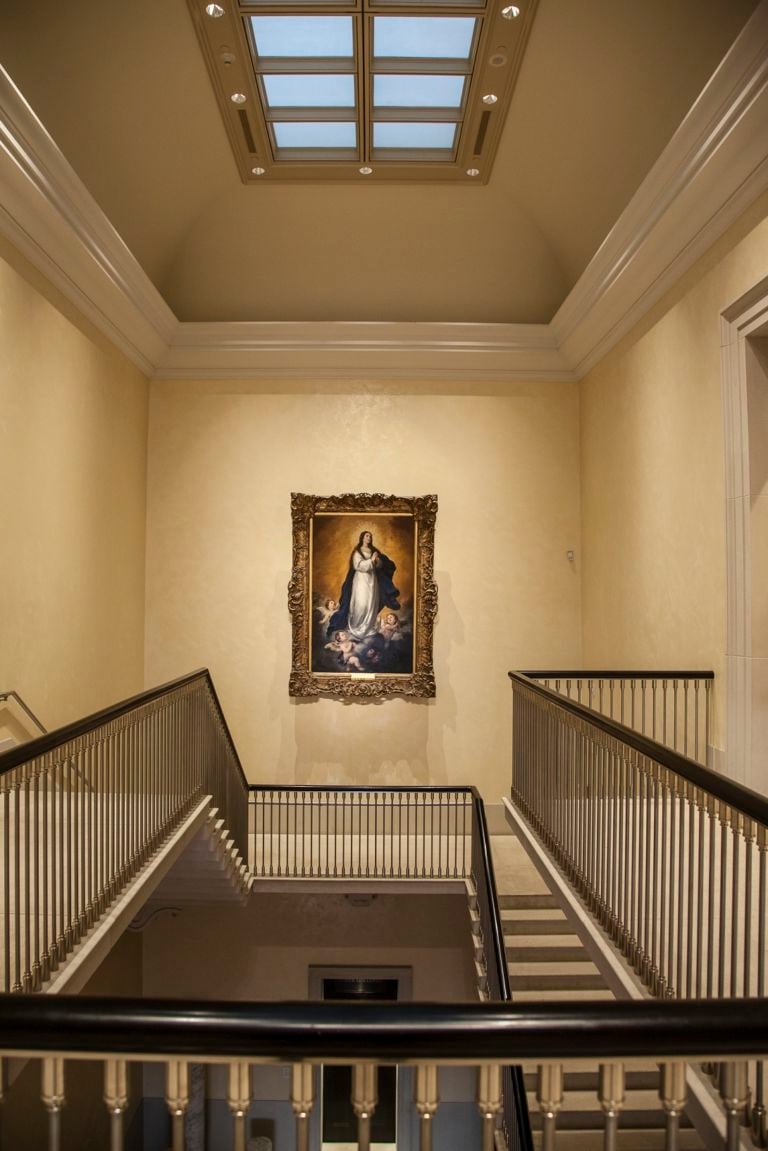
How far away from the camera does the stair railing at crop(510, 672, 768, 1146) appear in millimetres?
3811

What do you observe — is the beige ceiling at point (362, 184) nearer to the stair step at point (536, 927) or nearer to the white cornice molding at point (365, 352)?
the white cornice molding at point (365, 352)

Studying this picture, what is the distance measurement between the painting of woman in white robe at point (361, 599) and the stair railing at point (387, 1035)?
38.0 ft

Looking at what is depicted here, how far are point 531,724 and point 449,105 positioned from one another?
23.1ft

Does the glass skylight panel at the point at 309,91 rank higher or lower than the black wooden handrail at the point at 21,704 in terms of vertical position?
higher

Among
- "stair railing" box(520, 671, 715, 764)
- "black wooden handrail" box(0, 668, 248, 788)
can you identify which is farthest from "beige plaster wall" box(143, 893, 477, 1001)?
"black wooden handrail" box(0, 668, 248, 788)

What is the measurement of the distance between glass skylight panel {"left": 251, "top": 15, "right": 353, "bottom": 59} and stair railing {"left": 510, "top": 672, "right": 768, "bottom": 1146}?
6782mm

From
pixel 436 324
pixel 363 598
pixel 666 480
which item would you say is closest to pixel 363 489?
pixel 363 598

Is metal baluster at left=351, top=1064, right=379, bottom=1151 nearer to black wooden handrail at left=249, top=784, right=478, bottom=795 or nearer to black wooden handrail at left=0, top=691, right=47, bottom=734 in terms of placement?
black wooden handrail at left=0, top=691, right=47, bottom=734

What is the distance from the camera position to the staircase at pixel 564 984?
270 inches

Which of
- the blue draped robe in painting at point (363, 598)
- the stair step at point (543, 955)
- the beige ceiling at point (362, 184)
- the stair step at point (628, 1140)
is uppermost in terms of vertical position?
the beige ceiling at point (362, 184)

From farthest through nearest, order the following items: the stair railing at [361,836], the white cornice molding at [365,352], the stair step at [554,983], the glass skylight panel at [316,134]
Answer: the white cornice molding at [365,352] → the stair railing at [361,836] → the glass skylight panel at [316,134] → the stair step at [554,983]

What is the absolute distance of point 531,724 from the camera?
28.8 ft

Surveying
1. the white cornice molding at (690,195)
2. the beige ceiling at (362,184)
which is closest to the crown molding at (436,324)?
the white cornice molding at (690,195)

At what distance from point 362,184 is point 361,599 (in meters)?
5.91
